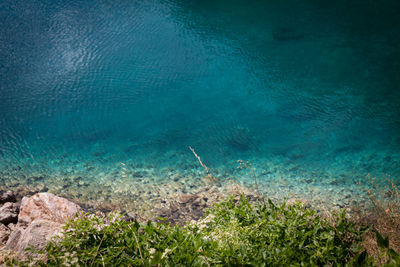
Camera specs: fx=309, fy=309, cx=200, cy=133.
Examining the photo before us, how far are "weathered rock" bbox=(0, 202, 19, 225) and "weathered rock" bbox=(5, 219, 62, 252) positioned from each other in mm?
904

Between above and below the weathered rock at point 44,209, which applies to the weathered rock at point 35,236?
above

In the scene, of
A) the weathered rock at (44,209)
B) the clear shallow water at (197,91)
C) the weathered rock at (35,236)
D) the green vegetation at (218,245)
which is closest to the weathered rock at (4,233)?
the weathered rock at (44,209)

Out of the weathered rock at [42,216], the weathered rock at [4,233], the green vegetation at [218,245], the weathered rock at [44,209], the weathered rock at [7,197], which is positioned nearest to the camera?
the green vegetation at [218,245]

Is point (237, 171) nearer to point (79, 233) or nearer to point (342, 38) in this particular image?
point (79, 233)

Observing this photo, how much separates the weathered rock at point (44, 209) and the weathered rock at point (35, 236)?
1.55 feet

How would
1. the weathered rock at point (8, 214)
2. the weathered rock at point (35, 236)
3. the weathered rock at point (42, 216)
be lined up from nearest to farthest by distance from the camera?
the weathered rock at point (35, 236)
the weathered rock at point (42, 216)
the weathered rock at point (8, 214)

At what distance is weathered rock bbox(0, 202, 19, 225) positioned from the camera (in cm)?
307

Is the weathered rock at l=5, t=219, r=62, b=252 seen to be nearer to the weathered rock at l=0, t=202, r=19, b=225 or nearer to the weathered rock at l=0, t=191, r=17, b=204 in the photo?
the weathered rock at l=0, t=202, r=19, b=225

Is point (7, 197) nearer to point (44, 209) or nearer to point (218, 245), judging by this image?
point (44, 209)

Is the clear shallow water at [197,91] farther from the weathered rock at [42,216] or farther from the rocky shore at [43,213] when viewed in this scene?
the weathered rock at [42,216]

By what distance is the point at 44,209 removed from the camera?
298 centimetres

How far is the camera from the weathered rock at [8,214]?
3.07 m

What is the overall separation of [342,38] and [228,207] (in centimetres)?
673

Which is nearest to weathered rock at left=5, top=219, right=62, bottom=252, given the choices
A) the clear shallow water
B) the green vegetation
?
the green vegetation
